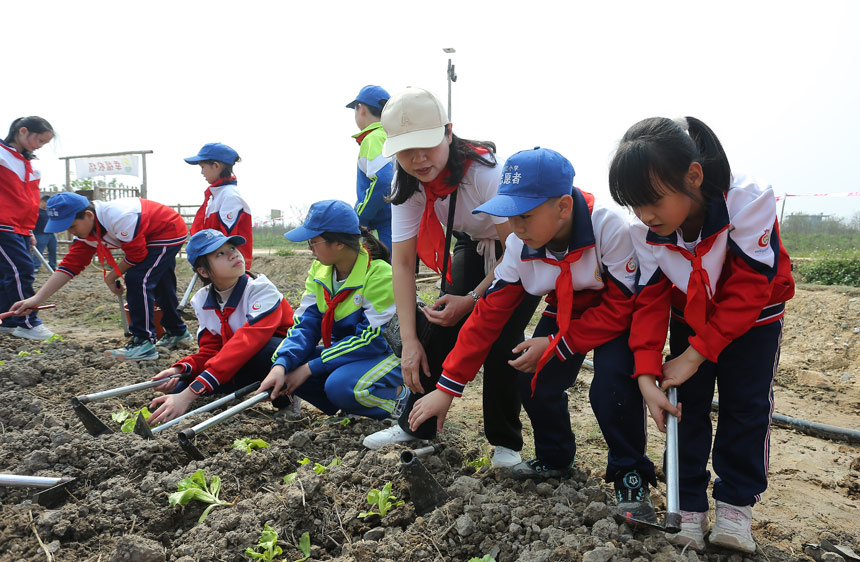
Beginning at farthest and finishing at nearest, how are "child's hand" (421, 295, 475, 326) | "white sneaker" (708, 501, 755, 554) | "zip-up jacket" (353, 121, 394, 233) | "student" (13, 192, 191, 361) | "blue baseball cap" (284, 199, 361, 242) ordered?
"student" (13, 192, 191, 361), "zip-up jacket" (353, 121, 394, 233), "blue baseball cap" (284, 199, 361, 242), "child's hand" (421, 295, 475, 326), "white sneaker" (708, 501, 755, 554)

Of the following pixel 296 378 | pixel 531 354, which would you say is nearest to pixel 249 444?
pixel 296 378

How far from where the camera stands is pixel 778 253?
2029mm

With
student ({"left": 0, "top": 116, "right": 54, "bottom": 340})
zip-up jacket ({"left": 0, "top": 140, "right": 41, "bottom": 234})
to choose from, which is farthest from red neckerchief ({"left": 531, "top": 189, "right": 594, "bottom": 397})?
zip-up jacket ({"left": 0, "top": 140, "right": 41, "bottom": 234})

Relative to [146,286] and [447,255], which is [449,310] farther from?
[146,286]

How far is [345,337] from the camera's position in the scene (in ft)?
11.9

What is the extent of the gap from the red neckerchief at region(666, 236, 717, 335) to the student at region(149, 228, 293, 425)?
2.57m

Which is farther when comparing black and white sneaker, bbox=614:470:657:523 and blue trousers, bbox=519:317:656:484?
blue trousers, bbox=519:317:656:484

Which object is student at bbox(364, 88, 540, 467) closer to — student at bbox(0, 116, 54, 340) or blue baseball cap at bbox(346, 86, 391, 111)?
blue baseball cap at bbox(346, 86, 391, 111)

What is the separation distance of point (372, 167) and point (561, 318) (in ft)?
7.39

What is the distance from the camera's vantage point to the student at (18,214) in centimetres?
574

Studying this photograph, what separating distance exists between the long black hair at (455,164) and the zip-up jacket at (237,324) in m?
1.45

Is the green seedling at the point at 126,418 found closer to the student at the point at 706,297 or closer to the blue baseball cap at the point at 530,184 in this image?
the blue baseball cap at the point at 530,184

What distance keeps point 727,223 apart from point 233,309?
3004 millimetres

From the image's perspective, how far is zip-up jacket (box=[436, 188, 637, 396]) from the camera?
227 centimetres
